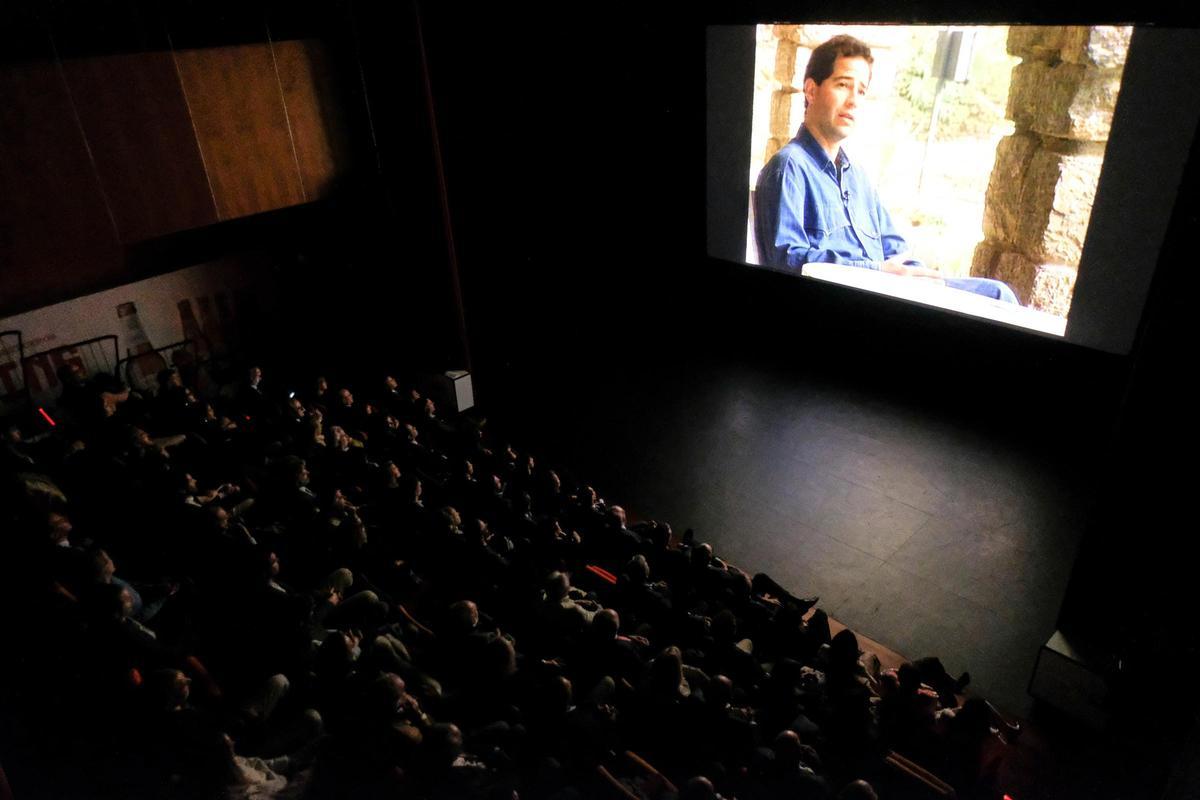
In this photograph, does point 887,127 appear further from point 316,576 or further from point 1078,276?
point 316,576

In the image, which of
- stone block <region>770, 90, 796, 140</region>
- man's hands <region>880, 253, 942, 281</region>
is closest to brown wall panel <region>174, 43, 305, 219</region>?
stone block <region>770, 90, 796, 140</region>

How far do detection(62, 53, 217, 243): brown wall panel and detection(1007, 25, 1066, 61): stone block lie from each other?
4871 mm

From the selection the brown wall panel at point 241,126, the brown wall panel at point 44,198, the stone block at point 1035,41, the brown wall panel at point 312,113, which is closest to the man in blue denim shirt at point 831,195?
the stone block at point 1035,41

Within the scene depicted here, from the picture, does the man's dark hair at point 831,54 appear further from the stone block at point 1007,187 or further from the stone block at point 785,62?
the stone block at point 1007,187

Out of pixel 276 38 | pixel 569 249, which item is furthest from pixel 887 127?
pixel 276 38

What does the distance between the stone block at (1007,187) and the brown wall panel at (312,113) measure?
432 cm

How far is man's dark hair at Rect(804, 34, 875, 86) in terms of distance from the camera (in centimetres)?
531

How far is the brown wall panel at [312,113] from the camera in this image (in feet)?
16.2

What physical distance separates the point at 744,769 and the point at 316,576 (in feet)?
5.90

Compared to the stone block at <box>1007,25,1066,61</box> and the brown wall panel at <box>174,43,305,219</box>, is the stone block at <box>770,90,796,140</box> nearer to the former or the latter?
the stone block at <box>1007,25,1066,61</box>

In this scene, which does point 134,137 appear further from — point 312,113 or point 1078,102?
point 1078,102

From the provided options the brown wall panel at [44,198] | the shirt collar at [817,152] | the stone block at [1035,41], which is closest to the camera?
the brown wall panel at [44,198]

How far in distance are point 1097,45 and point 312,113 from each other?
472cm

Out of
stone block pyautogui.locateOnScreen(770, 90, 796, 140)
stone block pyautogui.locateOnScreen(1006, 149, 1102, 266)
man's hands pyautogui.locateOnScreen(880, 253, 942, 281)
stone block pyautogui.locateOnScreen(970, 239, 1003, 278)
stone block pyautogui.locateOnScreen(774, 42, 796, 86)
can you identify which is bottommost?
man's hands pyautogui.locateOnScreen(880, 253, 942, 281)
